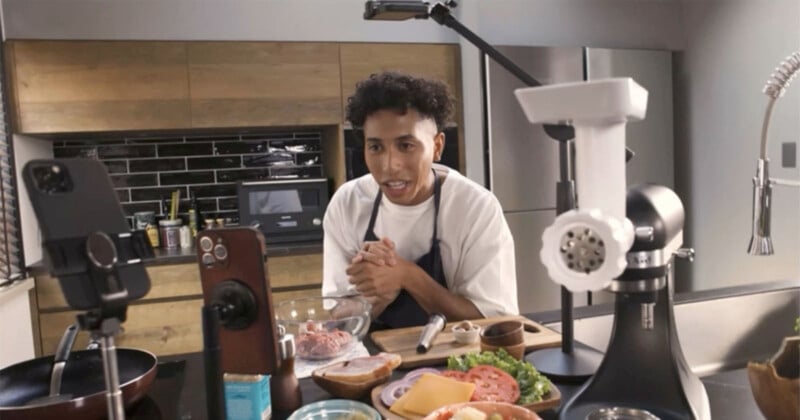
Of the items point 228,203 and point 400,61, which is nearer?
point 400,61

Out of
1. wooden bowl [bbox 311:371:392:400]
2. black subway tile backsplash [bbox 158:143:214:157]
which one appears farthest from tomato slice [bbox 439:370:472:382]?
black subway tile backsplash [bbox 158:143:214:157]

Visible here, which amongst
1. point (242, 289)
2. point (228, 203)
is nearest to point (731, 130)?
point (228, 203)

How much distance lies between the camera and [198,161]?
316cm

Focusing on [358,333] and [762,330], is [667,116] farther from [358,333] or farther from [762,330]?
[358,333]

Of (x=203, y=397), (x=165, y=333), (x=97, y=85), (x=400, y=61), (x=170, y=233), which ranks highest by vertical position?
(x=400, y=61)

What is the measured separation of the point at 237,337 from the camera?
713mm

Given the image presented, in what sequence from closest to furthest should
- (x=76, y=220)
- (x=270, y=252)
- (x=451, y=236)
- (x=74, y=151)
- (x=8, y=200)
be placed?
(x=76, y=220), (x=451, y=236), (x=8, y=200), (x=270, y=252), (x=74, y=151)

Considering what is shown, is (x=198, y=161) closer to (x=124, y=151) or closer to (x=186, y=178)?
(x=186, y=178)

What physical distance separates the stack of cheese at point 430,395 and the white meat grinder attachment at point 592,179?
29 centimetres

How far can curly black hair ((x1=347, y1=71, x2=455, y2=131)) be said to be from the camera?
4.87 feet

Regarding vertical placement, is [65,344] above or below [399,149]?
below

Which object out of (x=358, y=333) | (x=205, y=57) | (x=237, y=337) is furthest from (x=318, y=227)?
(x=237, y=337)

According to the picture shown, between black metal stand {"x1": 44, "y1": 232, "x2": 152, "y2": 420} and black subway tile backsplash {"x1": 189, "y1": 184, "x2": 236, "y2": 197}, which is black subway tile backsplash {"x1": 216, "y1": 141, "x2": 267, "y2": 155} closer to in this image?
black subway tile backsplash {"x1": 189, "y1": 184, "x2": 236, "y2": 197}

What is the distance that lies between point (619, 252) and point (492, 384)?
1.27 feet
